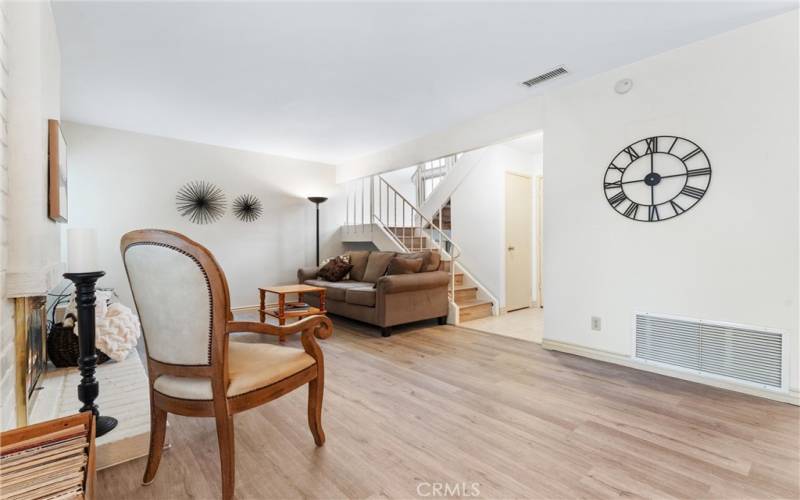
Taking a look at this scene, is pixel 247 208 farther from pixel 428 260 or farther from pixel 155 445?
pixel 155 445

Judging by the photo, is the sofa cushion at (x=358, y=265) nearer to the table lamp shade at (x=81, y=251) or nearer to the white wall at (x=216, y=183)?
the white wall at (x=216, y=183)

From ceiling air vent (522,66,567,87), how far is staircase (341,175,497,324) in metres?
2.27

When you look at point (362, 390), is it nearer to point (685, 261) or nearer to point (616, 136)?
point (685, 261)

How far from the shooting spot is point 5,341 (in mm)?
1412

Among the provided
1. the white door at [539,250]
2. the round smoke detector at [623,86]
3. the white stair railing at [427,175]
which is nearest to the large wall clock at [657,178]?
the round smoke detector at [623,86]

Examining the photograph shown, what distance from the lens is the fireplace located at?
5.24 ft

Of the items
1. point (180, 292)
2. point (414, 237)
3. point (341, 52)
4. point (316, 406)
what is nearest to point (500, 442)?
point (316, 406)

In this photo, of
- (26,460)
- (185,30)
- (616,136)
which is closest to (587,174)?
(616,136)

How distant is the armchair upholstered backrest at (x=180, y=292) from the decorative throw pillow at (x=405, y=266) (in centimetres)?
303

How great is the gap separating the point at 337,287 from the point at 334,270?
611mm

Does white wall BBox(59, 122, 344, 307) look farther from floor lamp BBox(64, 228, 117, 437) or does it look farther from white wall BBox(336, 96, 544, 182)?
floor lamp BBox(64, 228, 117, 437)

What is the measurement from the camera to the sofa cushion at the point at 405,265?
14.4 feet

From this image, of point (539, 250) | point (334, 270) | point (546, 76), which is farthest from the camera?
point (539, 250)

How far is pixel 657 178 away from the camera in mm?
2867
